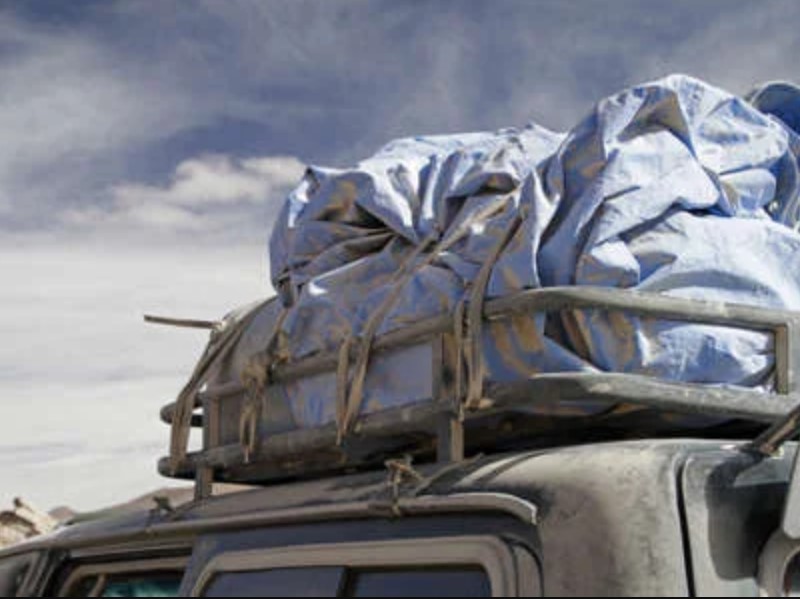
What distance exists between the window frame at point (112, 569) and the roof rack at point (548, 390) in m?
0.38

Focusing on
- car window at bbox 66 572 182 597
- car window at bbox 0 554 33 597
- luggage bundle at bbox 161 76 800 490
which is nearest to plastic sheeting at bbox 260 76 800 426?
luggage bundle at bbox 161 76 800 490

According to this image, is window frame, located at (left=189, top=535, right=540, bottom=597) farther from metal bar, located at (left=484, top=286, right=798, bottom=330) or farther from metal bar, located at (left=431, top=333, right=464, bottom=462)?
metal bar, located at (left=484, top=286, right=798, bottom=330)

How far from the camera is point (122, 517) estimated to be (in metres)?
3.88

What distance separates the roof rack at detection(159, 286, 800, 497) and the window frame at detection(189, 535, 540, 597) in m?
0.29

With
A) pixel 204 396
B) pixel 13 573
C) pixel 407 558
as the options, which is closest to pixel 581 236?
pixel 407 558

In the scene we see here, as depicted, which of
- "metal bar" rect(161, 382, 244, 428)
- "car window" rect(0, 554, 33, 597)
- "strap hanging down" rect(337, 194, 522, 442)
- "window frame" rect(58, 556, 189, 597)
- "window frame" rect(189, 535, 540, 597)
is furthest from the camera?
"car window" rect(0, 554, 33, 597)

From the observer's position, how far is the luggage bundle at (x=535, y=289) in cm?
280

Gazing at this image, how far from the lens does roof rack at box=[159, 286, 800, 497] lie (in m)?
2.66

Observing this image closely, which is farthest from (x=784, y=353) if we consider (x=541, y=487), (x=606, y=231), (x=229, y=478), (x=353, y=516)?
(x=229, y=478)

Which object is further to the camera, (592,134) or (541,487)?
(592,134)

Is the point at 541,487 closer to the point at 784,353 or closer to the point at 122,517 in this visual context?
the point at 784,353

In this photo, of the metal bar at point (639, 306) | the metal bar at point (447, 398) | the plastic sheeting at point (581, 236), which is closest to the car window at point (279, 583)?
the metal bar at point (447, 398)

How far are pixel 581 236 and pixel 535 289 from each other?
0.19m

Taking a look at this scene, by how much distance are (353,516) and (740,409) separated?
0.76 m
